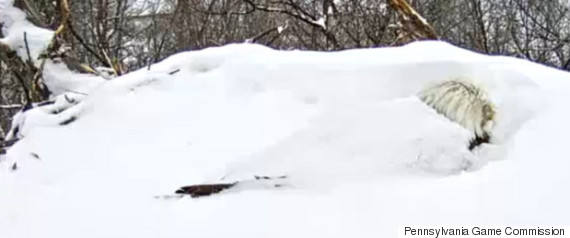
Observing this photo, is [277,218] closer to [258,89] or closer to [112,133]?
[258,89]

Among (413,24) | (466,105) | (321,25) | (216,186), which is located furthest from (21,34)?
(321,25)

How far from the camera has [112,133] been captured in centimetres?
292

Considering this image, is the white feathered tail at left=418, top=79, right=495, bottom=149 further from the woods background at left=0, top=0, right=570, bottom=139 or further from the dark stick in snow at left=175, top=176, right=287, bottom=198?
the woods background at left=0, top=0, right=570, bottom=139

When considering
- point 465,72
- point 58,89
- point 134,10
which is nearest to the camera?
point 465,72

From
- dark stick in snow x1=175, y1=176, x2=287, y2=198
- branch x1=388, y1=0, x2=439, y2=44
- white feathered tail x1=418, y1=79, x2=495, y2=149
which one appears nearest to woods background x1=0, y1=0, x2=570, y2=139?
branch x1=388, y1=0, x2=439, y2=44

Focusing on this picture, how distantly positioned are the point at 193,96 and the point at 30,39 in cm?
222

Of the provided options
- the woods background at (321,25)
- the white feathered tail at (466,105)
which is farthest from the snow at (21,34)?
the woods background at (321,25)

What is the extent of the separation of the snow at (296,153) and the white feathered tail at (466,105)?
4 cm

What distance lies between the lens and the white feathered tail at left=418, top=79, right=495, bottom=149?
2.50 metres

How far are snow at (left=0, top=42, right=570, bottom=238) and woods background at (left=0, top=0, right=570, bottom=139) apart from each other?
4.96 m

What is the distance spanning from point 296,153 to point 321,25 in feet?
18.4

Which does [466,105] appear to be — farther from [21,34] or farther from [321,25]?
[321,25]

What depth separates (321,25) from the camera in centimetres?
793

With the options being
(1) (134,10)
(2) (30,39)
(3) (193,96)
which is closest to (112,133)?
(3) (193,96)
